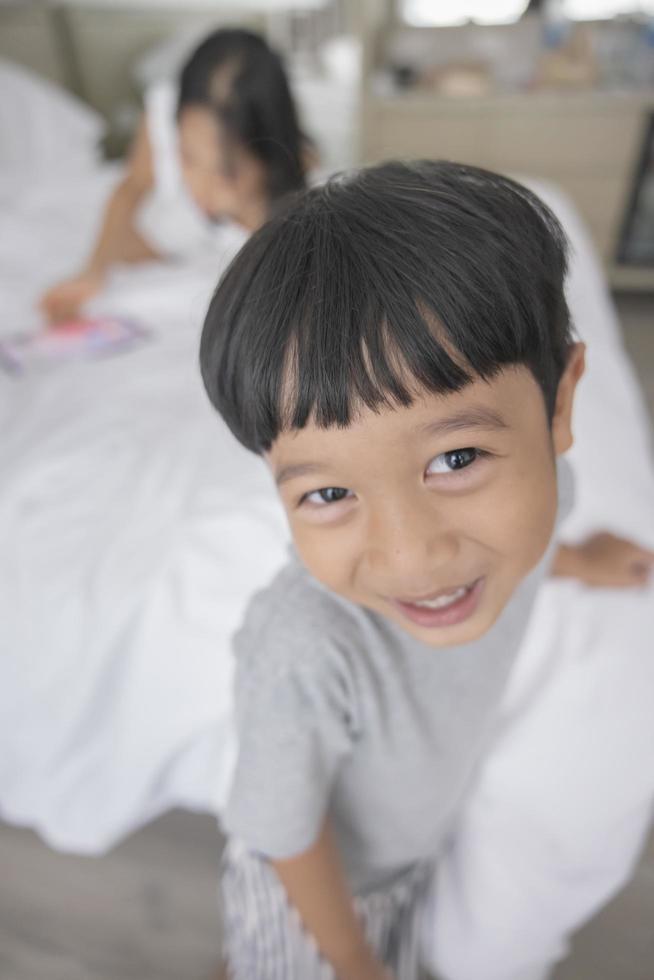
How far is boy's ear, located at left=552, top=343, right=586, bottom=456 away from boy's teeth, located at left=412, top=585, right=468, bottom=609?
127 mm

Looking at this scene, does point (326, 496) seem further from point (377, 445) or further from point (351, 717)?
point (351, 717)

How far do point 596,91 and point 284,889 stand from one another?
2634 mm

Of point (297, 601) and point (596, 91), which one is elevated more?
point (596, 91)

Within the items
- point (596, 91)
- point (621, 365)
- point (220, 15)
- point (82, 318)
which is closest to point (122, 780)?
point (82, 318)

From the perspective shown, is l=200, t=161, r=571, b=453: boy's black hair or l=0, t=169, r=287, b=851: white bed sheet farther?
l=0, t=169, r=287, b=851: white bed sheet

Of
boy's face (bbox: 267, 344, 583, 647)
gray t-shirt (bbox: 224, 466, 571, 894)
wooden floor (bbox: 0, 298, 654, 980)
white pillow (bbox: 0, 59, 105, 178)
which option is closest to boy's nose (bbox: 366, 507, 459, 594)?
boy's face (bbox: 267, 344, 583, 647)

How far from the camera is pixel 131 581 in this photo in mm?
811

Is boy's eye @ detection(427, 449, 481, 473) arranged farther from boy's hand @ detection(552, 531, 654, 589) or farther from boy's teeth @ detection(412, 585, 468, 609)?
boy's hand @ detection(552, 531, 654, 589)

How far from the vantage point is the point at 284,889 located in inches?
23.5

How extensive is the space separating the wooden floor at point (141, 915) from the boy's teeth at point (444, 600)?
29.3 inches

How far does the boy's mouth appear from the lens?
47cm

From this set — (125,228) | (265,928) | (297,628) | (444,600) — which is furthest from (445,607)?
(125,228)

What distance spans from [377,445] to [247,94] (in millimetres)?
1106

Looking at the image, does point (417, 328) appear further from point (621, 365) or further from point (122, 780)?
point (621, 365)
